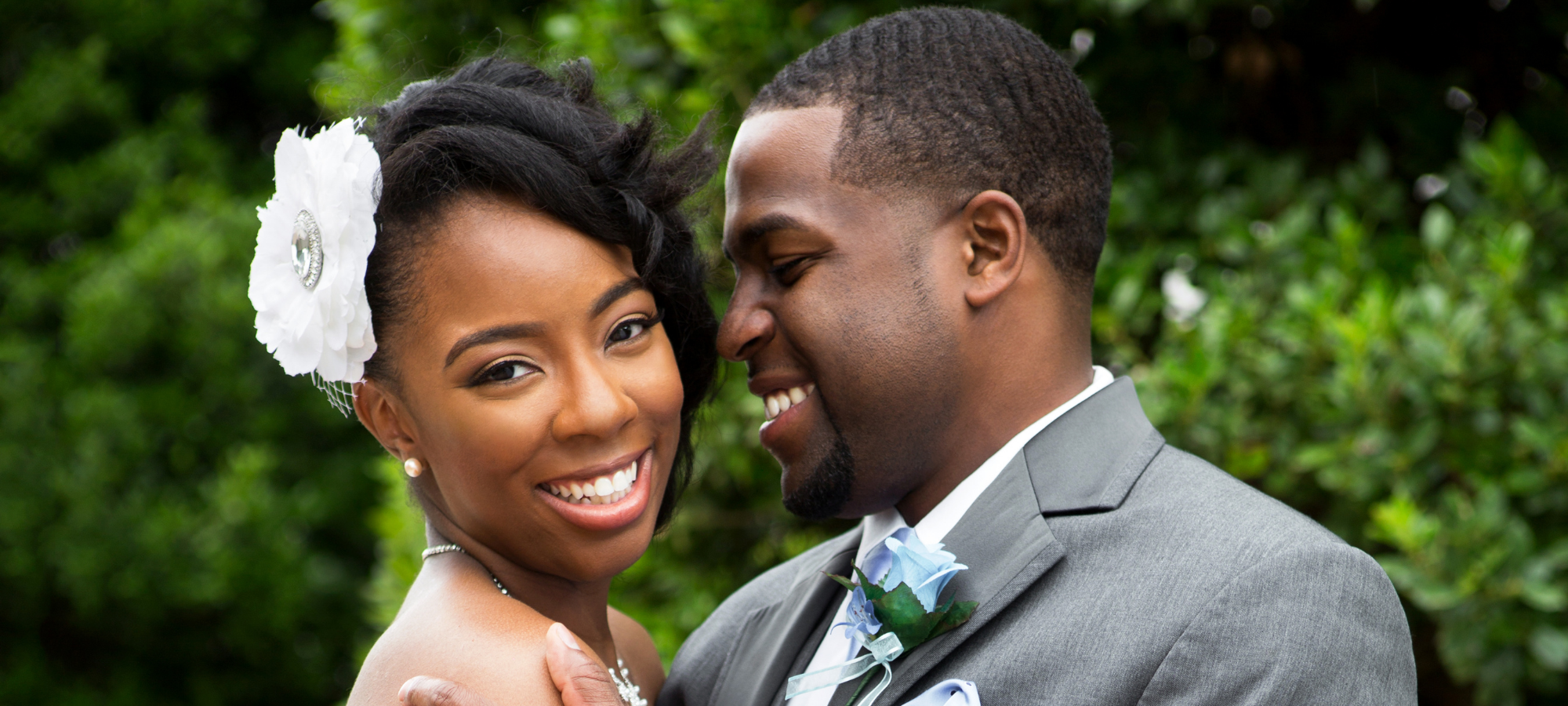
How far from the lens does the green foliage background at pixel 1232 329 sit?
341 cm

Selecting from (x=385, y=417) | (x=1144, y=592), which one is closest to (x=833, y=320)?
(x=1144, y=592)

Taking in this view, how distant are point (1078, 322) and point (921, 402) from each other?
392mm

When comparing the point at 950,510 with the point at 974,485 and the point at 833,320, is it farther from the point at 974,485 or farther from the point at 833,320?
the point at 833,320

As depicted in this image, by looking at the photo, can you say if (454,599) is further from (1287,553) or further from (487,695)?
(1287,553)

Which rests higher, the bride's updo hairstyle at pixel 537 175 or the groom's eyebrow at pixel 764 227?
the bride's updo hairstyle at pixel 537 175

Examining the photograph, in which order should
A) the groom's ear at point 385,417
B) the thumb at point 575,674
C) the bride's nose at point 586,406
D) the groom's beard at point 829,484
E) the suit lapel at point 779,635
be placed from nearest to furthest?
1. the thumb at point 575,674
2. the bride's nose at point 586,406
3. the groom's ear at point 385,417
4. the groom's beard at point 829,484
5. the suit lapel at point 779,635

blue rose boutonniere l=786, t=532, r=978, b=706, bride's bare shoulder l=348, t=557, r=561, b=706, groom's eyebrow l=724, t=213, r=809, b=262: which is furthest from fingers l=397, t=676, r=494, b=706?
groom's eyebrow l=724, t=213, r=809, b=262

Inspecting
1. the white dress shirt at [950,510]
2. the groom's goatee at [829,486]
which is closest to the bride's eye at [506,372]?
the groom's goatee at [829,486]

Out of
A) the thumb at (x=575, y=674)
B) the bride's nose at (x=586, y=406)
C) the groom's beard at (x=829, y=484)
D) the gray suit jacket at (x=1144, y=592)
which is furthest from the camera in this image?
the groom's beard at (x=829, y=484)

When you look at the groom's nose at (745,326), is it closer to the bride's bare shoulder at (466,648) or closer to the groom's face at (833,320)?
the groom's face at (833,320)

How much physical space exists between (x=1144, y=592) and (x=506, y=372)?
1.13 meters

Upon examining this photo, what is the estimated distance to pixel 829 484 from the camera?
254 centimetres

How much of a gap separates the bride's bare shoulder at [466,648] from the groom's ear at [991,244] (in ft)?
3.31

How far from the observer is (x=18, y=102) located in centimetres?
839
